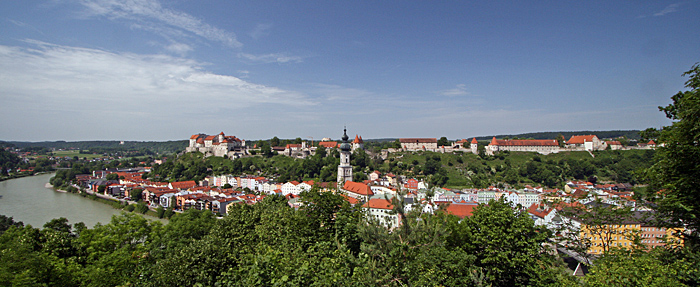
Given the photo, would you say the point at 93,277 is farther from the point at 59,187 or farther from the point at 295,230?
the point at 59,187

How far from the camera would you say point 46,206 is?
38844 mm

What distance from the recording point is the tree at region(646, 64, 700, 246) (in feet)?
20.5

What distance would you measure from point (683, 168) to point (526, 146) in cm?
7719

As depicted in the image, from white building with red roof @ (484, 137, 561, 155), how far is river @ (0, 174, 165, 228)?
71302mm

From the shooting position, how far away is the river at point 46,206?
32656 mm

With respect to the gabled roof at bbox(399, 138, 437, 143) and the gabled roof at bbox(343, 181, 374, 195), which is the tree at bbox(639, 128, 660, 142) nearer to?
the gabled roof at bbox(343, 181, 374, 195)

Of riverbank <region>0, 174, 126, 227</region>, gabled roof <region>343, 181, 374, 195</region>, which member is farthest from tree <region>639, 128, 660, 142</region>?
riverbank <region>0, 174, 126, 227</region>

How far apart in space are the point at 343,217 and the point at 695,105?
307 inches

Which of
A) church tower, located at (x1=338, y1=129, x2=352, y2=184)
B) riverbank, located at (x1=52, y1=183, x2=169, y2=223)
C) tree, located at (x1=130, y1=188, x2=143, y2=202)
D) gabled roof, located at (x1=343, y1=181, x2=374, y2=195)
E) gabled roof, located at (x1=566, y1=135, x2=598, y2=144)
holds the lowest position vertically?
riverbank, located at (x1=52, y1=183, x2=169, y2=223)

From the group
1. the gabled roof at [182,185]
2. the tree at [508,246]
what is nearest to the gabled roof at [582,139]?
the tree at [508,246]

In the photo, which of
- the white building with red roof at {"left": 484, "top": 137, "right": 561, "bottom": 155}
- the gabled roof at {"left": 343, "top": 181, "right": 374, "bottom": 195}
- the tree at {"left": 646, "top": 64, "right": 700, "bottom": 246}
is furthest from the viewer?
the white building with red roof at {"left": 484, "top": 137, "right": 561, "bottom": 155}

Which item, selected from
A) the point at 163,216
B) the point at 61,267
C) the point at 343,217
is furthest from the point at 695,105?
the point at 163,216

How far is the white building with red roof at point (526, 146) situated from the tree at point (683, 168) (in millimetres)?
71378

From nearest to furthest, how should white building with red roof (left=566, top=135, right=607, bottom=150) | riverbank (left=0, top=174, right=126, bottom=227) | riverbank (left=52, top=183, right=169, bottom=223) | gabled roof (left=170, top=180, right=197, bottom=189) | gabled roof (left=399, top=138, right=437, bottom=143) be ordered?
riverbank (left=0, top=174, right=126, bottom=227) < riverbank (left=52, top=183, right=169, bottom=223) < gabled roof (left=170, top=180, right=197, bottom=189) < white building with red roof (left=566, top=135, right=607, bottom=150) < gabled roof (left=399, top=138, right=437, bottom=143)
